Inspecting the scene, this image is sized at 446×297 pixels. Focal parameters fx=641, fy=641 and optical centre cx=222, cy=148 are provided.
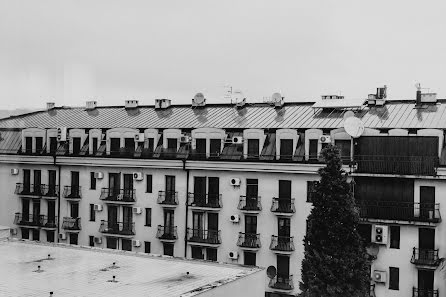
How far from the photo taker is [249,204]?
3095 centimetres

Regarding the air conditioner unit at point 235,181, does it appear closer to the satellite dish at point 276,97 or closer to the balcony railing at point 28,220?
the satellite dish at point 276,97

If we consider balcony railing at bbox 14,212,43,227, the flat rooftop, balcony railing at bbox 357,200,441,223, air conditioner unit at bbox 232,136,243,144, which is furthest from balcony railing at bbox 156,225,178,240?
the flat rooftop

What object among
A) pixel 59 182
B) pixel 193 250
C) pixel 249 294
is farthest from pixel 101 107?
pixel 249 294

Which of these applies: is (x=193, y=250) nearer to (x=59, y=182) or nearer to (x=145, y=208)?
(x=145, y=208)

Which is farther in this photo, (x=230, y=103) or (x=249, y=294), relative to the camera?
(x=230, y=103)

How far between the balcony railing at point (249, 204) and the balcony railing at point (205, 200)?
1140 mm

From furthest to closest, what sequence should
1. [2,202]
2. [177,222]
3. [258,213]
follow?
[2,202] → [177,222] → [258,213]

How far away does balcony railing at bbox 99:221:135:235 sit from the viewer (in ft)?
111

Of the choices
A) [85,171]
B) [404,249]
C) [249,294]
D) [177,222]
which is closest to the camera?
[249,294]

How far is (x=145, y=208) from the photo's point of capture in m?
33.7

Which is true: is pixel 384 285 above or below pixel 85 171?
below

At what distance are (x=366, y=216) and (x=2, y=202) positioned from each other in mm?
22034

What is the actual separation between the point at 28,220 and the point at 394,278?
828 inches

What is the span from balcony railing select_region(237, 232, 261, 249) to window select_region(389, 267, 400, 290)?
6270 millimetres
